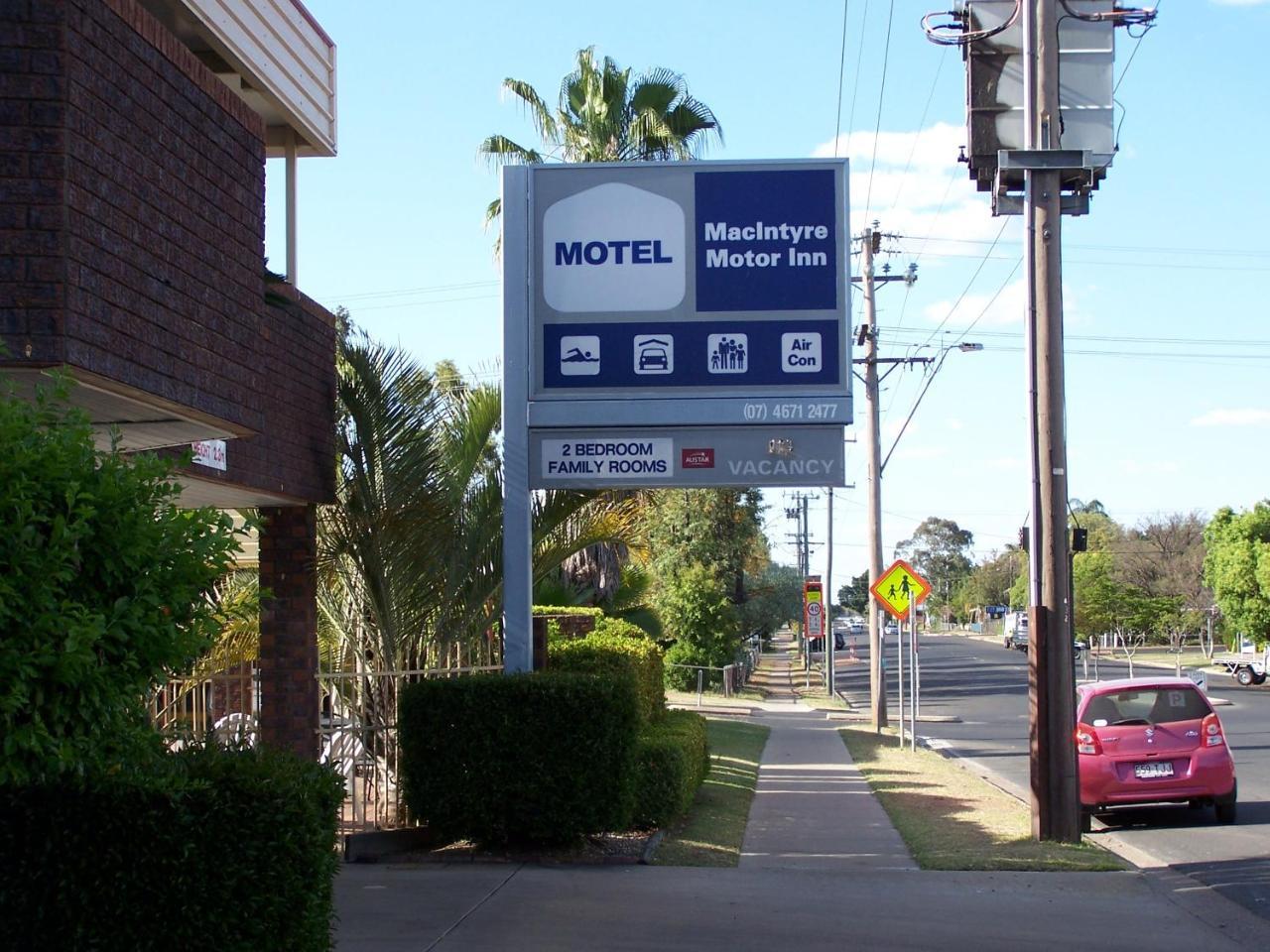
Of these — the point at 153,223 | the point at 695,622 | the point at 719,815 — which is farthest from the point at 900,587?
the point at 695,622

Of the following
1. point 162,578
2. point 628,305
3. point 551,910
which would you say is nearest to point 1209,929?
point 551,910

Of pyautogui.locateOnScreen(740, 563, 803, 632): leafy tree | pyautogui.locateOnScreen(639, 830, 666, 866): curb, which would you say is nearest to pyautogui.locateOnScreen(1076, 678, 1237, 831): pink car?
pyautogui.locateOnScreen(639, 830, 666, 866): curb

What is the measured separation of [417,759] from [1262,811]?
31.5ft

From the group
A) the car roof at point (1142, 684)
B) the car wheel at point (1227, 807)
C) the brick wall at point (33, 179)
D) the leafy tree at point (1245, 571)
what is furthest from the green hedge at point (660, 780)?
the leafy tree at point (1245, 571)

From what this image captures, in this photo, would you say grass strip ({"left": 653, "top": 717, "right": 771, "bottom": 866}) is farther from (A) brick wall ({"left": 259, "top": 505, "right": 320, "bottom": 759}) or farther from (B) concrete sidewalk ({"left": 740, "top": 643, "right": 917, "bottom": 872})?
(A) brick wall ({"left": 259, "top": 505, "right": 320, "bottom": 759})

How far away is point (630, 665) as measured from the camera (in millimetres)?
13055

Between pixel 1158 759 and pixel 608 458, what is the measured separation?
6.66 m

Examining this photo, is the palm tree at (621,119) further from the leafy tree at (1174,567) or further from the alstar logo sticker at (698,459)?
the leafy tree at (1174,567)

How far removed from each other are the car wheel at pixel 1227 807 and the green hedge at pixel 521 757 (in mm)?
6944

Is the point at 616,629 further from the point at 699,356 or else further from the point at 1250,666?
the point at 1250,666

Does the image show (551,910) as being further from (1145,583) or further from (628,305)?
(1145,583)

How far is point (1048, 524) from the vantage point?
1184 cm

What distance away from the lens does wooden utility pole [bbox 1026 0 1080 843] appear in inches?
466

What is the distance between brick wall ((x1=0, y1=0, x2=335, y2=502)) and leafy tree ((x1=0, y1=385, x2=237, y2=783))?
150 cm
